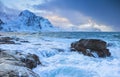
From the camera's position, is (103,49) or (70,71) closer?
(70,71)

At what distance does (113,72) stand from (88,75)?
2003mm

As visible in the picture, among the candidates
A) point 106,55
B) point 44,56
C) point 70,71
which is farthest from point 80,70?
point 106,55

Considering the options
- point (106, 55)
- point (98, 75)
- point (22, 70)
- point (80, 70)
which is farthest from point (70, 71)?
point (106, 55)

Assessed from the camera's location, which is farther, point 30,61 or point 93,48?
point 93,48

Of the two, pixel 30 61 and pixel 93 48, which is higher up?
pixel 30 61

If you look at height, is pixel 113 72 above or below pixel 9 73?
below

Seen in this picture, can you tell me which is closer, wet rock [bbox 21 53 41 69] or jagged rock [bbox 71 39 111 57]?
wet rock [bbox 21 53 41 69]

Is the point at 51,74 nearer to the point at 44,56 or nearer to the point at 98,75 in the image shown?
the point at 98,75

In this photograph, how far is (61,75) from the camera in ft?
37.5

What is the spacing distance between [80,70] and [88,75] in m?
0.70

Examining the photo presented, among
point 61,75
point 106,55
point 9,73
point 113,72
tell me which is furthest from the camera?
point 106,55

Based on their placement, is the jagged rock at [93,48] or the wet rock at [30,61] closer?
the wet rock at [30,61]

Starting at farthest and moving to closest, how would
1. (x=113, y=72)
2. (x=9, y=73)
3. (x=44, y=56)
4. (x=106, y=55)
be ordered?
(x=106, y=55) → (x=44, y=56) → (x=113, y=72) → (x=9, y=73)

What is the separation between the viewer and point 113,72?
1279 cm
